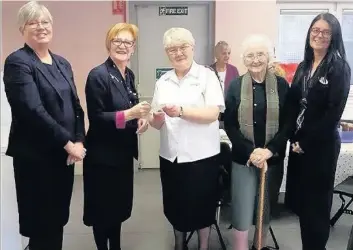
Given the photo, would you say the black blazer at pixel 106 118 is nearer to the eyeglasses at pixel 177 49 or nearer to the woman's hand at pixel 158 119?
the woman's hand at pixel 158 119

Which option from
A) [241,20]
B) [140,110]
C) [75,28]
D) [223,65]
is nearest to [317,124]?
[140,110]

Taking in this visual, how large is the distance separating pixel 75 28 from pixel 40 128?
3.02 m

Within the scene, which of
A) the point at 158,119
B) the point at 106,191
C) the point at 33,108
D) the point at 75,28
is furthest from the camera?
the point at 75,28

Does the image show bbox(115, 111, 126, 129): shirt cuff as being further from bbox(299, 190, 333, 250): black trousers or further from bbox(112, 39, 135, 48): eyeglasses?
bbox(299, 190, 333, 250): black trousers

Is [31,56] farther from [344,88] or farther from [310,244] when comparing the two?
[310,244]

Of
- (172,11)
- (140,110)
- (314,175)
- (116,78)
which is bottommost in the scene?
(314,175)

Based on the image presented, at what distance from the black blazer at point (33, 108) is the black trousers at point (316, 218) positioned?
136cm

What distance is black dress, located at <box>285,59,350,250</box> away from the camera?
6.79ft

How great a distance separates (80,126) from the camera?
2.16 meters

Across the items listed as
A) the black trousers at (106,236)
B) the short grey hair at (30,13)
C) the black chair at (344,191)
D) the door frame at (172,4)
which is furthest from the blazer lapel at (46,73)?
the door frame at (172,4)

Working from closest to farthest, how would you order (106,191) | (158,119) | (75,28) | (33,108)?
(33,108) → (158,119) → (106,191) → (75,28)

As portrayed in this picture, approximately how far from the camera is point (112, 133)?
2.29 metres

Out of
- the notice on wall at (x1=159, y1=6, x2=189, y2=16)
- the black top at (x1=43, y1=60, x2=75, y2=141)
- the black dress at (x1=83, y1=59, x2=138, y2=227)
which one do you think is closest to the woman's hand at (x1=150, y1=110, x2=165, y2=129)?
the black dress at (x1=83, y1=59, x2=138, y2=227)

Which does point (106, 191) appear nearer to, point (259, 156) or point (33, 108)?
point (33, 108)
